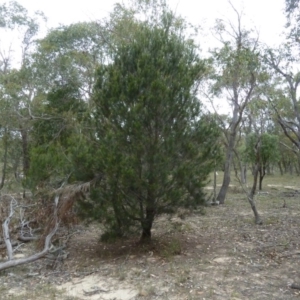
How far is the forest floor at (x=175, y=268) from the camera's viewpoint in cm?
570

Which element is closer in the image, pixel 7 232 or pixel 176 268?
pixel 176 268

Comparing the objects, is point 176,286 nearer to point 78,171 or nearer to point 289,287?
point 289,287

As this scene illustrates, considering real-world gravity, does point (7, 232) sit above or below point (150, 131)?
below

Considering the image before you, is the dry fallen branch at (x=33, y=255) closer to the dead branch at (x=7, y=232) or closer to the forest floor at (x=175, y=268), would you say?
the dead branch at (x=7, y=232)

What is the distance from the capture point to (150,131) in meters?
7.48

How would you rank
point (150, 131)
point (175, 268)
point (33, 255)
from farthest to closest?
1. point (150, 131)
2. point (33, 255)
3. point (175, 268)

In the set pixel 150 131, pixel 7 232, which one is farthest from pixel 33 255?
pixel 150 131

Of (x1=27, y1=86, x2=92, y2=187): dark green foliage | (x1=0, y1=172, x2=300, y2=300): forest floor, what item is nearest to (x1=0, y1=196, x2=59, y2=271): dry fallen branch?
(x1=0, y1=172, x2=300, y2=300): forest floor

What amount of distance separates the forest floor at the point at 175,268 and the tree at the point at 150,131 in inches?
36.5

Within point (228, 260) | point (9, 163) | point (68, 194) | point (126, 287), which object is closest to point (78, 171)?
point (68, 194)

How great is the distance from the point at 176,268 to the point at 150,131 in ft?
8.71

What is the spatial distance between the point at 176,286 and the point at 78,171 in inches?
118

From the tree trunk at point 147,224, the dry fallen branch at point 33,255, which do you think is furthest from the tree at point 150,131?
the dry fallen branch at point 33,255

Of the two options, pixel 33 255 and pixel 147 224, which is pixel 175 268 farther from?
pixel 33 255
